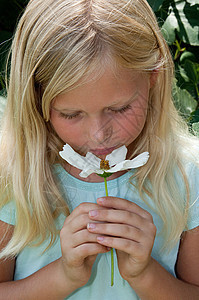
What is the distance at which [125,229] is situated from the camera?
889mm

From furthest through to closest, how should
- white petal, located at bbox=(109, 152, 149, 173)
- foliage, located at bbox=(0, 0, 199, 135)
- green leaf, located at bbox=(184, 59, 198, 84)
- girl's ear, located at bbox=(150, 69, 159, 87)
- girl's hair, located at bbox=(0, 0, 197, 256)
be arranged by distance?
green leaf, located at bbox=(184, 59, 198, 84)
foliage, located at bbox=(0, 0, 199, 135)
girl's ear, located at bbox=(150, 69, 159, 87)
girl's hair, located at bbox=(0, 0, 197, 256)
white petal, located at bbox=(109, 152, 149, 173)

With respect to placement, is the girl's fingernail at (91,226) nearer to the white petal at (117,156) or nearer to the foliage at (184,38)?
the white petal at (117,156)

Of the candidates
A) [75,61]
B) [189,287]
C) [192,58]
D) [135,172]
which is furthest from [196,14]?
[189,287]

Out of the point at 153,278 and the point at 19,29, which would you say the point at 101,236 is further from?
the point at 19,29

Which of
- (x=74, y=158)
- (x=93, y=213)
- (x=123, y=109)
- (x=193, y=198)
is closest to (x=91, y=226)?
(x=93, y=213)

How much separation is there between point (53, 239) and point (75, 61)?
454 millimetres

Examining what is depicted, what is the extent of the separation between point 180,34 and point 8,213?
78 centimetres

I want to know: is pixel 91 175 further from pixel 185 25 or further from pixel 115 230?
pixel 185 25

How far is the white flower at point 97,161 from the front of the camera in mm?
823

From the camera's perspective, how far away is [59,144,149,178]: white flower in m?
0.82

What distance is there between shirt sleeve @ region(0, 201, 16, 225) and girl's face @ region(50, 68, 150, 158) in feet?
0.79

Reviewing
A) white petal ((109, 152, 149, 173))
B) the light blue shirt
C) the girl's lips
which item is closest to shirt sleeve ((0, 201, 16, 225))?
the light blue shirt

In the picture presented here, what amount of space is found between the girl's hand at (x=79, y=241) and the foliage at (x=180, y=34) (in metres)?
0.57

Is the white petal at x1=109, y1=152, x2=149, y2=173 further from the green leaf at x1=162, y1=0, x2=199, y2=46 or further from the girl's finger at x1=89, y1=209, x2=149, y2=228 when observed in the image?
the green leaf at x1=162, y1=0, x2=199, y2=46
